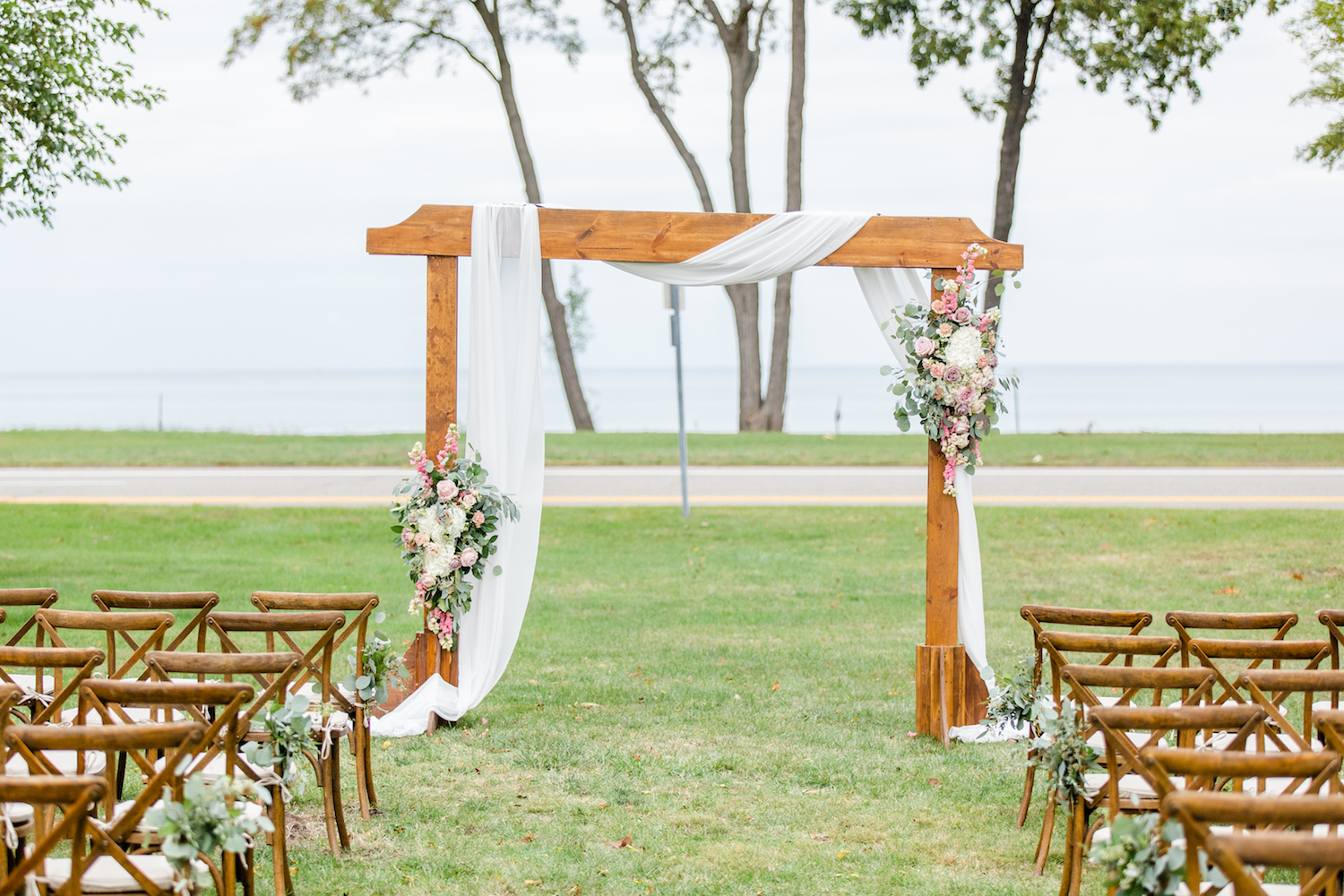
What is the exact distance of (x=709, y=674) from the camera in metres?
7.90

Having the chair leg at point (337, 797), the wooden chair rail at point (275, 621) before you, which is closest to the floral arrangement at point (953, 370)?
the wooden chair rail at point (275, 621)

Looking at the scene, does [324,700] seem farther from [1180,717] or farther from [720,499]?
[720,499]

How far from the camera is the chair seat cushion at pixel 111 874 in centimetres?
326

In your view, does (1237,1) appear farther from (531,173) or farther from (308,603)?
(308,603)

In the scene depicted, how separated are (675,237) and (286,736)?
11.5 feet

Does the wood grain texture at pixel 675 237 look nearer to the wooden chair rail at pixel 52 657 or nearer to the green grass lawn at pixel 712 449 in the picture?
the wooden chair rail at pixel 52 657

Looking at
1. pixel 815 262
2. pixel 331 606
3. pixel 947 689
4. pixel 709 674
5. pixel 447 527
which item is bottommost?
pixel 709 674

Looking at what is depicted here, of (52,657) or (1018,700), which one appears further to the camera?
(1018,700)

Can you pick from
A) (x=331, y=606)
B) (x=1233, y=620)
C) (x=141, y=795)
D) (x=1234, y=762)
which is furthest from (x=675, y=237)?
(x=1234, y=762)

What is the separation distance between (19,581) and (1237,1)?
1886 centimetres

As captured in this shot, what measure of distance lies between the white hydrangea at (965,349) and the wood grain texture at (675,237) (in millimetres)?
381

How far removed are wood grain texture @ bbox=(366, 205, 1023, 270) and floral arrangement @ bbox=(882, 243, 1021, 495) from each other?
0.15 meters

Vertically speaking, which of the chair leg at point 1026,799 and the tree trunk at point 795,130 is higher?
the tree trunk at point 795,130

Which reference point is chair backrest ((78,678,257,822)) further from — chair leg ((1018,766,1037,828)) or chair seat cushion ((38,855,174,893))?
chair leg ((1018,766,1037,828))
